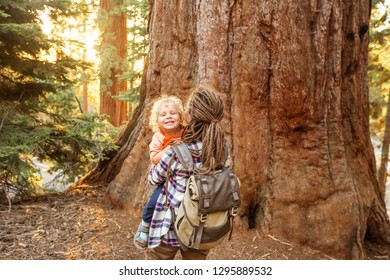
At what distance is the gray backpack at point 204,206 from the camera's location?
226 cm

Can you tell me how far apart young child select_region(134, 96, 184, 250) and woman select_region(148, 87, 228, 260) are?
8 cm

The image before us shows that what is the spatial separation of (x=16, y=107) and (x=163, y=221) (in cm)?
397

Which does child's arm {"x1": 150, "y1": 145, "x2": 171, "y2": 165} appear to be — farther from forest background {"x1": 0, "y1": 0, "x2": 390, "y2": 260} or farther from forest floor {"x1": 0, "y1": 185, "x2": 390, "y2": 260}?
forest background {"x1": 0, "y1": 0, "x2": 390, "y2": 260}

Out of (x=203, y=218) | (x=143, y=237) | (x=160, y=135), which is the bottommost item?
(x=143, y=237)

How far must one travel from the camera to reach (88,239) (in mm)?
4074

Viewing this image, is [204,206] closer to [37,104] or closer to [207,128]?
[207,128]

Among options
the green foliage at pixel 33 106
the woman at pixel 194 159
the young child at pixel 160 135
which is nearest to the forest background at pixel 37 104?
the green foliage at pixel 33 106

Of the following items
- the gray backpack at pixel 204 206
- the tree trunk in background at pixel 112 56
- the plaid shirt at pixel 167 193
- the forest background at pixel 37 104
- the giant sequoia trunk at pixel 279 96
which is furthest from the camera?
the tree trunk in background at pixel 112 56

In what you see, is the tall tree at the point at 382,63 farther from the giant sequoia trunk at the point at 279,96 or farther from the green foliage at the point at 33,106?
the green foliage at the point at 33,106

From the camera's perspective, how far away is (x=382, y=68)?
9.30m

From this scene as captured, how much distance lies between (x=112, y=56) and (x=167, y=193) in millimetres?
7784

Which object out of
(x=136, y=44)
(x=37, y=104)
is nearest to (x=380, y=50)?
(x=136, y=44)

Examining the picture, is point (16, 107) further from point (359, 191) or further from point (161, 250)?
point (359, 191)

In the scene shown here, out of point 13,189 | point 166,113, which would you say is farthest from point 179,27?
point 13,189
